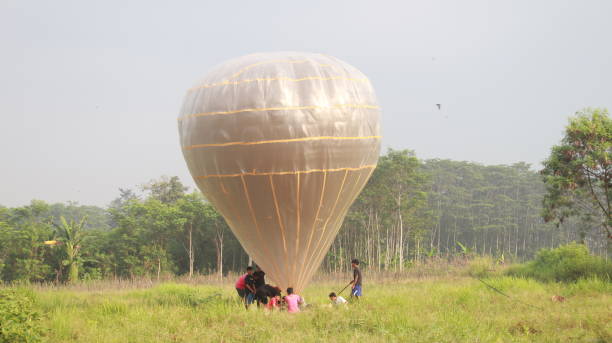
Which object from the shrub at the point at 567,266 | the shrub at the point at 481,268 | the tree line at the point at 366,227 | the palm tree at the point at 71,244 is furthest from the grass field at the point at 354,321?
the palm tree at the point at 71,244

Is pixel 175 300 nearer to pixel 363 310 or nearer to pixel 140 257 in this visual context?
pixel 363 310

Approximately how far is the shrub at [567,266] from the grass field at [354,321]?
3810 mm

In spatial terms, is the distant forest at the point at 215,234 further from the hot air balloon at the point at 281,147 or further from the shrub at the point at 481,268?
the hot air balloon at the point at 281,147

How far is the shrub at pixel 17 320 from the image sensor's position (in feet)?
26.0

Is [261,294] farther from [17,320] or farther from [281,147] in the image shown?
[17,320]

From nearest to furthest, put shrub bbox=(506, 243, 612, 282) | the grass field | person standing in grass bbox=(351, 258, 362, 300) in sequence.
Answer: the grass field → person standing in grass bbox=(351, 258, 362, 300) → shrub bbox=(506, 243, 612, 282)

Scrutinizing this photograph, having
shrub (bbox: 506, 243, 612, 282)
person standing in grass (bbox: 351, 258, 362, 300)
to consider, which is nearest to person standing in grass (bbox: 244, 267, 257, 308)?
person standing in grass (bbox: 351, 258, 362, 300)

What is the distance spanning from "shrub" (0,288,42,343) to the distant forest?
16.3 metres

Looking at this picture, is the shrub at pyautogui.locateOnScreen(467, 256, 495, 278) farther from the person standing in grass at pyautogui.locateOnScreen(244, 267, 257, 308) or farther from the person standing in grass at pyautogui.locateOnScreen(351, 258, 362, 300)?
the person standing in grass at pyautogui.locateOnScreen(244, 267, 257, 308)

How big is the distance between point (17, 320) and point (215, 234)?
2541cm

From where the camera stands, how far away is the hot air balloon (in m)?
10.6

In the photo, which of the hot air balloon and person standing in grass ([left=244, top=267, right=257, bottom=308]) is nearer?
the hot air balloon

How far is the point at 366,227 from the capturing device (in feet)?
118

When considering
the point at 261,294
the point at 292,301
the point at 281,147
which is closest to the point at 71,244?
the point at 261,294
